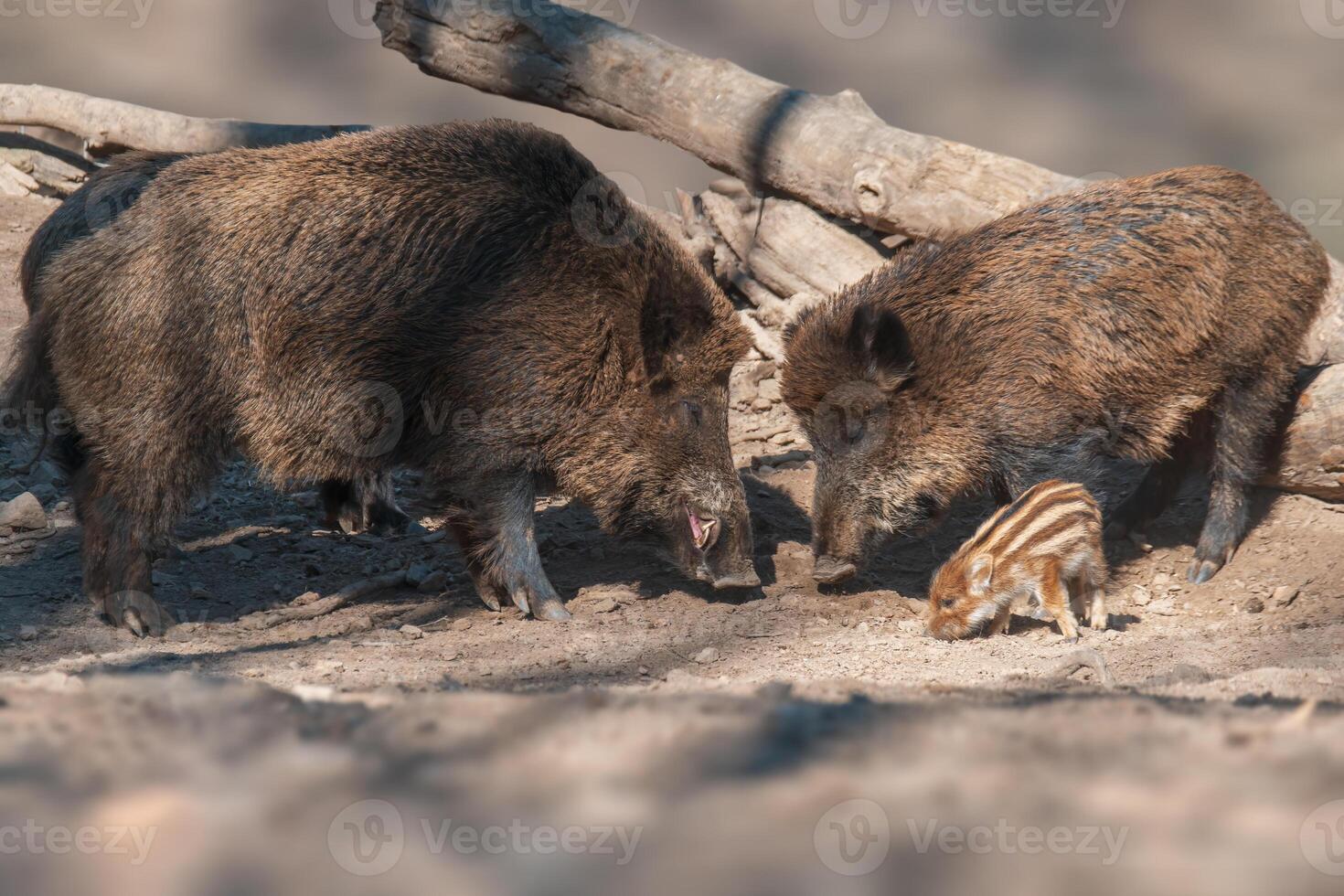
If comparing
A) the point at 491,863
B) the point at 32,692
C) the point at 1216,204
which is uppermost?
the point at 1216,204

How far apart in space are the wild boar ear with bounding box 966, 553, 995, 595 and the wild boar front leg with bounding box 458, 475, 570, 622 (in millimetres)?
1577

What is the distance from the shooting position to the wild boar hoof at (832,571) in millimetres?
5070

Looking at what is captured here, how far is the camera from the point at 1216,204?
5.03 meters

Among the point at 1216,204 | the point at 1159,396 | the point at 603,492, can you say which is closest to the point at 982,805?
the point at 603,492

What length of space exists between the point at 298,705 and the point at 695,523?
11.0ft

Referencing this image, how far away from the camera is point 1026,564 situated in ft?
14.8

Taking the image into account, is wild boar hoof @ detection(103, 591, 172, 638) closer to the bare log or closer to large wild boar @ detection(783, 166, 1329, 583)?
large wild boar @ detection(783, 166, 1329, 583)

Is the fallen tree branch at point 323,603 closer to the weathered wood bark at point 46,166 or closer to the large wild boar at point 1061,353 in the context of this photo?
the large wild boar at point 1061,353

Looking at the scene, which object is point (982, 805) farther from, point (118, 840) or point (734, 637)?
point (734, 637)

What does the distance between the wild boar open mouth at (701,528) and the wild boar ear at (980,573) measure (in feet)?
3.43

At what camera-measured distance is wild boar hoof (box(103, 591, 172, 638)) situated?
4520mm

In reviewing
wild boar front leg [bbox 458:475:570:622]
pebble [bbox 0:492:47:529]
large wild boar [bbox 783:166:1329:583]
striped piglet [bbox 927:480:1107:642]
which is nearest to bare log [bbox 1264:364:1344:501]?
large wild boar [bbox 783:166:1329:583]

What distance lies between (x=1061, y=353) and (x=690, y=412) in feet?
4.94

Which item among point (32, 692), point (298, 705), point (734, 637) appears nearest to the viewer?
point (298, 705)
